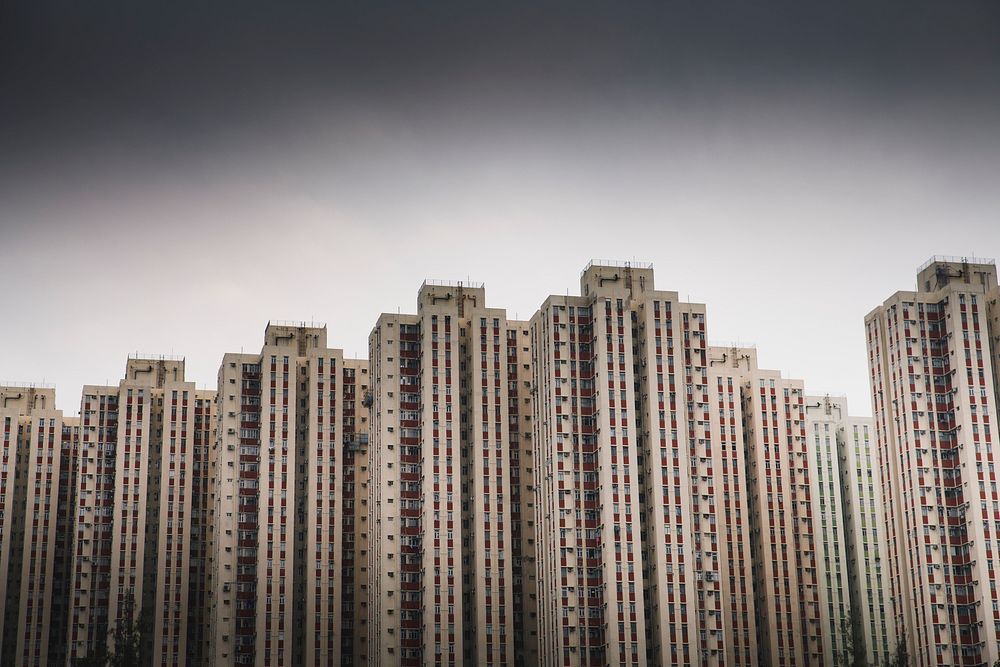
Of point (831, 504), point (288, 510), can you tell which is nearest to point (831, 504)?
point (831, 504)

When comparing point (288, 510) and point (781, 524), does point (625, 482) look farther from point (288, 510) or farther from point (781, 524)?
point (288, 510)

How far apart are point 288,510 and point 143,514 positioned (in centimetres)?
1990

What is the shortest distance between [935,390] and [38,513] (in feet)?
275

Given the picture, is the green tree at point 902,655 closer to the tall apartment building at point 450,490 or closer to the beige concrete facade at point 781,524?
the beige concrete facade at point 781,524

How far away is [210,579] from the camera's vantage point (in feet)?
404

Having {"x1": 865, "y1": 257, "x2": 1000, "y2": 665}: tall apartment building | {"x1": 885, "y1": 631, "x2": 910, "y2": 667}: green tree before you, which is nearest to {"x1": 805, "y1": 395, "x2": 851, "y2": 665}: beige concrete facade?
{"x1": 865, "y1": 257, "x2": 1000, "y2": 665}: tall apartment building

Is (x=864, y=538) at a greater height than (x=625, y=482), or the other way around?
(x=864, y=538)

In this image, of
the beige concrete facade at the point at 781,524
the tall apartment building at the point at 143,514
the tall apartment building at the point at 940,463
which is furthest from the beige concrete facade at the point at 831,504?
the tall apartment building at the point at 143,514

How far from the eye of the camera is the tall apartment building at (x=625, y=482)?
94.2 m

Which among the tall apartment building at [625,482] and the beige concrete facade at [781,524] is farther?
the beige concrete facade at [781,524]

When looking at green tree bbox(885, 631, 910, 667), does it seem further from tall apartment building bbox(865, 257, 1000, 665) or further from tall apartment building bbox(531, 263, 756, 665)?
tall apartment building bbox(531, 263, 756, 665)

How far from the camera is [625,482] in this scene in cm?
9650

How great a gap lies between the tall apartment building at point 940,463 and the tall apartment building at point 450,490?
2682 cm

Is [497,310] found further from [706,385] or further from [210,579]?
[210,579]
